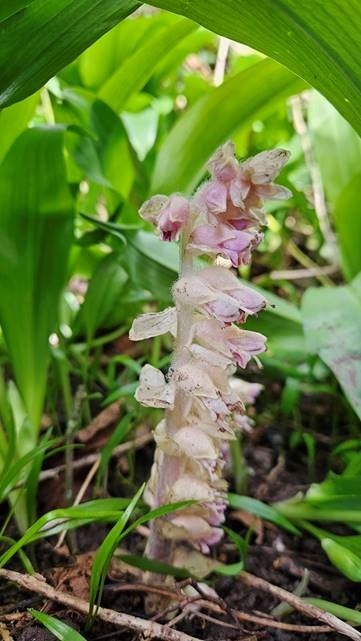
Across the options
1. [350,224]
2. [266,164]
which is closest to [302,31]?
[266,164]

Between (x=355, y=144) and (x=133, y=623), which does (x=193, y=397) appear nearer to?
(x=133, y=623)

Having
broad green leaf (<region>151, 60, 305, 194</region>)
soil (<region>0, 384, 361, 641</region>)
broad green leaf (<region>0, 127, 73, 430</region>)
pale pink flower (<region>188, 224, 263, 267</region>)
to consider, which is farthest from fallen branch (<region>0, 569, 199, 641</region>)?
broad green leaf (<region>151, 60, 305, 194</region>)

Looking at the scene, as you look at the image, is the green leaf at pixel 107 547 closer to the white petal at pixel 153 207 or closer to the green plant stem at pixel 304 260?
the white petal at pixel 153 207

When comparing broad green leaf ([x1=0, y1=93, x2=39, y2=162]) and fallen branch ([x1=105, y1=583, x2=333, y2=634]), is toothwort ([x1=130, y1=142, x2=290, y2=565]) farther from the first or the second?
broad green leaf ([x1=0, y1=93, x2=39, y2=162])

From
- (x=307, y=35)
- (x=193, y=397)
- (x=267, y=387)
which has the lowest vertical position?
Answer: (x=267, y=387)

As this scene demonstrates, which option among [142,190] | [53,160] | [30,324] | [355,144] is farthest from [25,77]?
Answer: [355,144]

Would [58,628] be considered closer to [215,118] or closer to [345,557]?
[345,557]
